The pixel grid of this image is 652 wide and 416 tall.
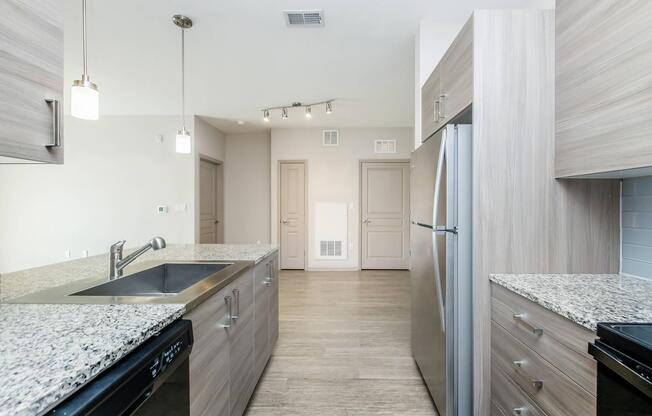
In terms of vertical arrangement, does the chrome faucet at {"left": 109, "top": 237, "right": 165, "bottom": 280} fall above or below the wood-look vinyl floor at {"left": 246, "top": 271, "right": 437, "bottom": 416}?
above

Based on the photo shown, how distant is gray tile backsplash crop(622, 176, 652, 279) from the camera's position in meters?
1.36

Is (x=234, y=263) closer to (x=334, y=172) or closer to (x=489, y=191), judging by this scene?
(x=489, y=191)

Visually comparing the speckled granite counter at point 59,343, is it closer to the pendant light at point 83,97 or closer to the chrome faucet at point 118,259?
the chrome faucet at point 118,259

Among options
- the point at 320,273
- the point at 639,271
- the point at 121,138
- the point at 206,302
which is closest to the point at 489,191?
the point at 639,271

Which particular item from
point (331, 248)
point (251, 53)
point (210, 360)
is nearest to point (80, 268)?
point (210, 360)

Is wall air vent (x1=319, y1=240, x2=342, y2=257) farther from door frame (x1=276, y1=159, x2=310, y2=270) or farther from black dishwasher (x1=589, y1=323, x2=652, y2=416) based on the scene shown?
black dishwasher (x1=589, y1=323, x2=652, y2=416)

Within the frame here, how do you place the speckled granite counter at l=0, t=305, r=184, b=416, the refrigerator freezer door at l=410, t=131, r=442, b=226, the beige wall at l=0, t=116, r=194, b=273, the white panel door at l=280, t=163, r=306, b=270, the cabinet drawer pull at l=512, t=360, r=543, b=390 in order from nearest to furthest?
the speckled granite counter at l=0, t=305, r=184, b=416 → the cabinet drawer pull at l=512, t=360, r=543, b=390 → the refrigerator freezer door at l=410, t=131, r=442, b=226 → the beige wall at l=0, t=116, r=194, b=273 → the white panel door at l=280, t=163, r=306, b=270

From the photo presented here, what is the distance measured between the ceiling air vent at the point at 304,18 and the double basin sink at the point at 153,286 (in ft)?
6.35

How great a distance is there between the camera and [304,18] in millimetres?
2510

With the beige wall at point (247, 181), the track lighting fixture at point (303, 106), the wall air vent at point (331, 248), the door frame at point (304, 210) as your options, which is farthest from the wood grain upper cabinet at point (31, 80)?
the beige wall at point (247, 181)

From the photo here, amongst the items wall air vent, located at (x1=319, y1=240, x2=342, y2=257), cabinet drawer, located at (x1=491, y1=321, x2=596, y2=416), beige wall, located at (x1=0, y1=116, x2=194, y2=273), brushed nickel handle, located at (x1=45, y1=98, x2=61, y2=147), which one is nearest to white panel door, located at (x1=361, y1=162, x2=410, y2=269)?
wall air vent, located at (x1=319, y1=240, x2=342, y2=257)

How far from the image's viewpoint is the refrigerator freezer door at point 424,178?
5.78 ft

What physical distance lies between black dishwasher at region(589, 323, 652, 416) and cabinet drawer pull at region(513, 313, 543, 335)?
0.24 meters

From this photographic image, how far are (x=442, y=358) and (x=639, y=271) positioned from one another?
3.20 feet
